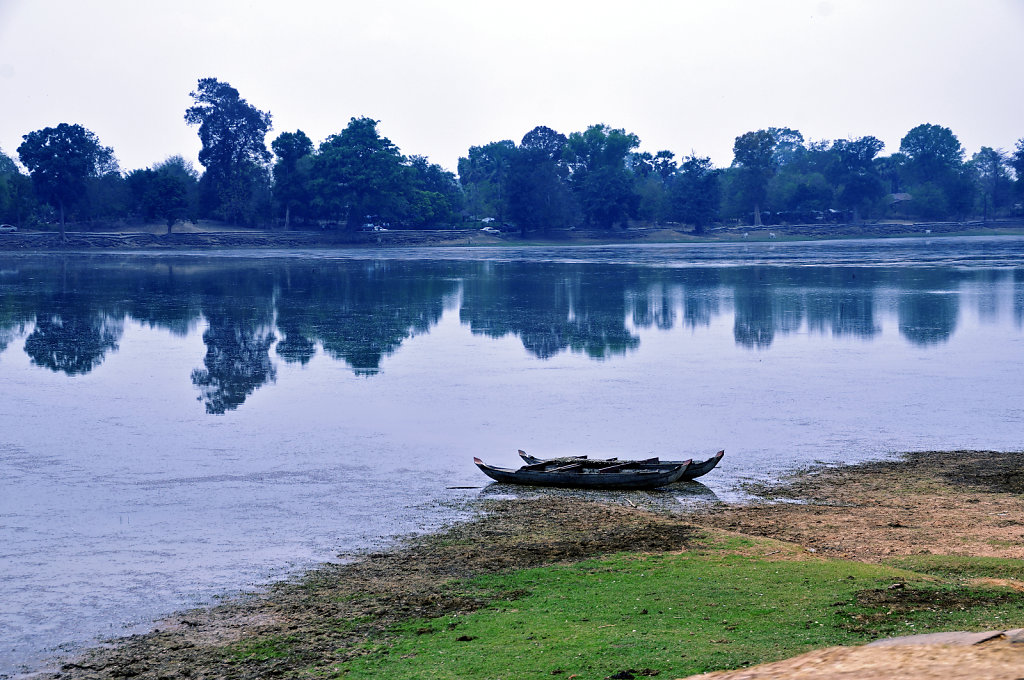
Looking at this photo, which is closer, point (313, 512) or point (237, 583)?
point (237, 583)

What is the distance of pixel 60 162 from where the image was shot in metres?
119

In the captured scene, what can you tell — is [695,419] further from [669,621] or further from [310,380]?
[669,621]

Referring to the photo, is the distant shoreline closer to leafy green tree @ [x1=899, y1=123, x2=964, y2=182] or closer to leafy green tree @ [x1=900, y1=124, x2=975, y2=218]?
leafy green tree @ [x1=900, y1=124, x2=975, y2=218]

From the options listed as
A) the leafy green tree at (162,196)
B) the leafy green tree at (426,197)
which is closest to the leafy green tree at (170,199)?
the leafy green tree at (162,196)

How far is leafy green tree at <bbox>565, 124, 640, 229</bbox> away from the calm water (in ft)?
264

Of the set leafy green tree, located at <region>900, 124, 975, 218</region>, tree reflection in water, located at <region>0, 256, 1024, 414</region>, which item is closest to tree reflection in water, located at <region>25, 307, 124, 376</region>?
tree reflection in water, located at <region>0, 256, 1024, 414</region>

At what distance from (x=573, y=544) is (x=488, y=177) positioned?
524ft

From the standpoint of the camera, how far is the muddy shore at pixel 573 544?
35.4 feet

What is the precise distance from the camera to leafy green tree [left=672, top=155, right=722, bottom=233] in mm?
136375

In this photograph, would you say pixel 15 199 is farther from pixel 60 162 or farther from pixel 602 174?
pixel 602 174

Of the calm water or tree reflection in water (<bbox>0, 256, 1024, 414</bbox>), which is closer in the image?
the calm water

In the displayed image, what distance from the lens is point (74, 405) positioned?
2534 centimetres

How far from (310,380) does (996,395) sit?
1665cm

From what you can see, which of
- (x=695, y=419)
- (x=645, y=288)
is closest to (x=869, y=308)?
(x=645, y=288)
